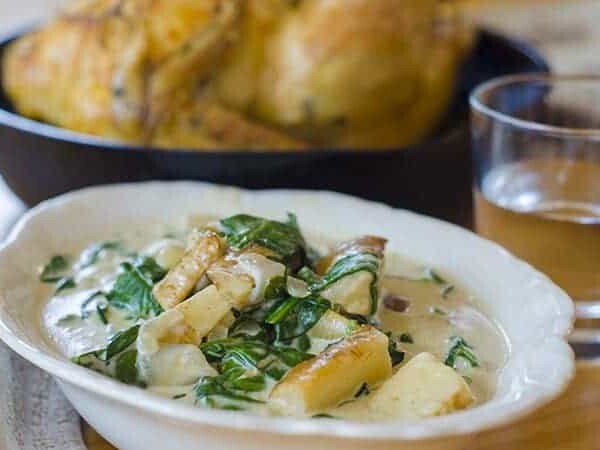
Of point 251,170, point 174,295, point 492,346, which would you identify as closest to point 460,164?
point 251,170

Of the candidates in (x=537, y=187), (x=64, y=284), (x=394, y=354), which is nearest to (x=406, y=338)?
(x=394, y=354)

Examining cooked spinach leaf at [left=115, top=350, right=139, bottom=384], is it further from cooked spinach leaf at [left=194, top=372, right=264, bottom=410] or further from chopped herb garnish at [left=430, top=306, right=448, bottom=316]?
chopped herb garnish at [left=430, top=306, right=448, bottom=316]

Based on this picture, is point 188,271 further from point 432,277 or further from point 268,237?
point 432,277

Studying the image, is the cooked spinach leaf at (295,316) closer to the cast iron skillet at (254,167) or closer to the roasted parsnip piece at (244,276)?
the roasted parsnip piece at (244,276)

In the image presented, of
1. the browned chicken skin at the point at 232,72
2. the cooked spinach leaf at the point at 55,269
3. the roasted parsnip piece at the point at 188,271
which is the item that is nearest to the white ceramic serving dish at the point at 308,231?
the cooked spinach leaf at the point at 55,269

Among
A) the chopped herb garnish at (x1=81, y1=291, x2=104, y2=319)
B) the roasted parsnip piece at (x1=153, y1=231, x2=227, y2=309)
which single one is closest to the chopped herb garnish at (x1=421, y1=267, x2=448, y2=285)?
the roasted parsnip piece at (x1=153, y1=231, x2=227, y2=309)

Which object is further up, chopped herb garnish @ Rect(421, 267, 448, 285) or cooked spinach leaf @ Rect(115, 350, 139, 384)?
cooked spinach leaf @ Rect(115, 350, 139, 384)
